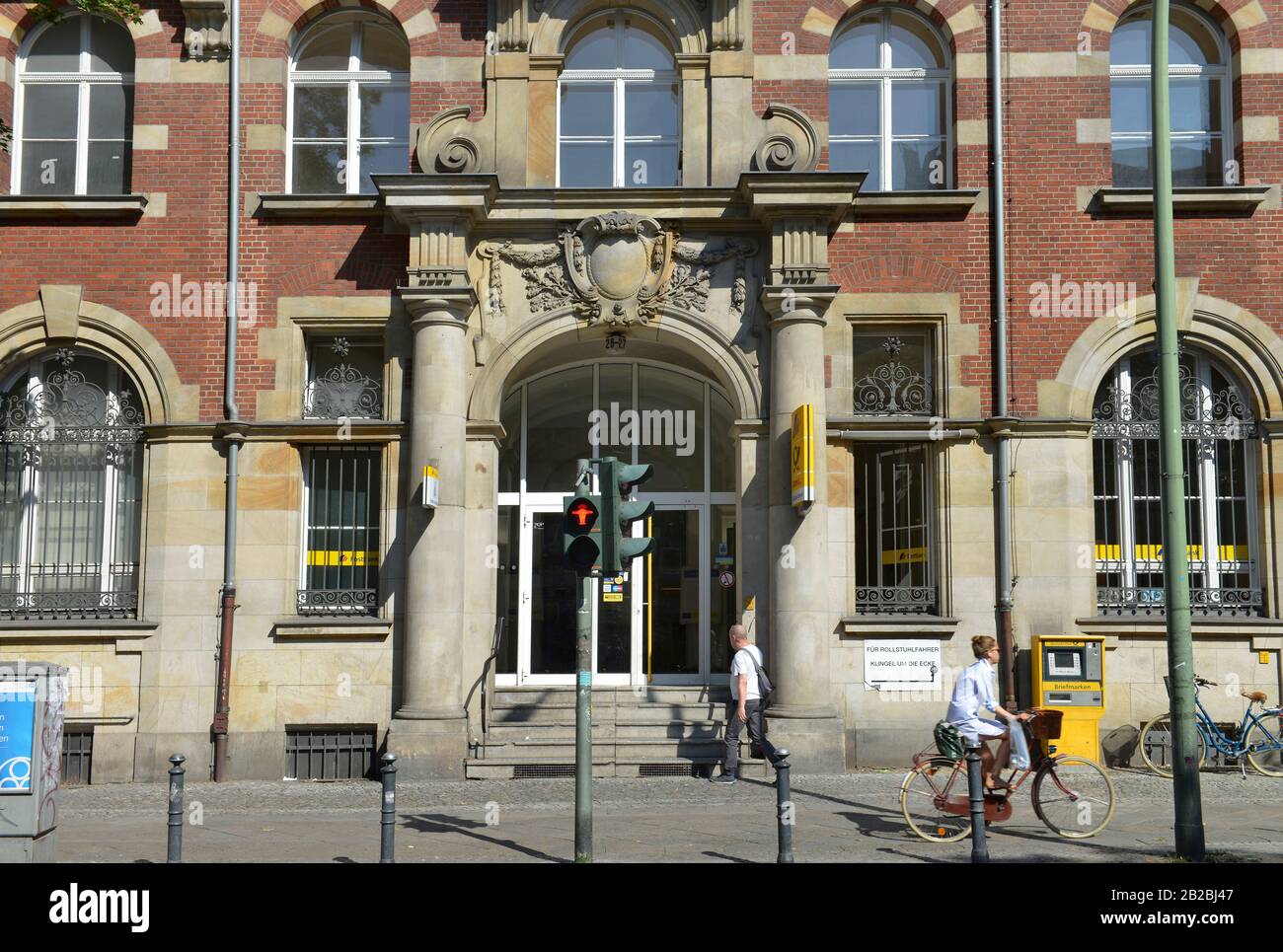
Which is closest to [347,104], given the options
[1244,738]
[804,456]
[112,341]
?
[112,341]

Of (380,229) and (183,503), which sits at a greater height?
(380,229)

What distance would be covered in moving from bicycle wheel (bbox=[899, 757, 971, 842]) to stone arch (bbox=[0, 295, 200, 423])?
9505 millimetres

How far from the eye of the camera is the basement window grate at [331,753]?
15.2m

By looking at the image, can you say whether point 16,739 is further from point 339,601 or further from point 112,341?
point 112,341

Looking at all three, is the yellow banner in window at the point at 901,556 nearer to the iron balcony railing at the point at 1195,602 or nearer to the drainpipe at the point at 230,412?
the iron balcony railing at the point at 1195,602

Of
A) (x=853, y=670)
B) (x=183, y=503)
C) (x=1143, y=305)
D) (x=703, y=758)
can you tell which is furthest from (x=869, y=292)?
(x=183, y=503)

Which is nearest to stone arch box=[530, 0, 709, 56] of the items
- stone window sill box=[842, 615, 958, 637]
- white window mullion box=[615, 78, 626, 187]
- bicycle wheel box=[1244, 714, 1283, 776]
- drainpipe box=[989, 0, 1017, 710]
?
white window mullion box=[615, 78, 626, 187]

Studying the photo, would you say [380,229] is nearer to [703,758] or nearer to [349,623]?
[349,623]

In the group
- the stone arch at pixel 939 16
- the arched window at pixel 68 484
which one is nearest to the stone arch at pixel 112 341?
the arched window at pixel 68 484

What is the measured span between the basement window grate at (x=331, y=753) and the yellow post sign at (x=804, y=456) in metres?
5.64

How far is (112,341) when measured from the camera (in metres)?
15.8

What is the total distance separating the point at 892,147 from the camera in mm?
16234

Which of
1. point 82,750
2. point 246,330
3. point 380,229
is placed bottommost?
point 82,750

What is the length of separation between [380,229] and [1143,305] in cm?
913
